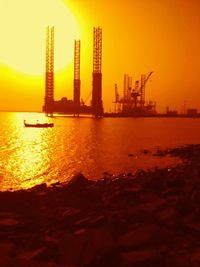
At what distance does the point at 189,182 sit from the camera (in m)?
11.4

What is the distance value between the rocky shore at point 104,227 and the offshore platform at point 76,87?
11778 centimetres

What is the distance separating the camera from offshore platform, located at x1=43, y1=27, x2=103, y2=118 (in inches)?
5084

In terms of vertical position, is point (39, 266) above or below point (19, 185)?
above

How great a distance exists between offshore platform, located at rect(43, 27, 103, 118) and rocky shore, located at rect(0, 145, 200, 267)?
11778 centimetres

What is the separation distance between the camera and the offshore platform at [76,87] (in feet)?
424

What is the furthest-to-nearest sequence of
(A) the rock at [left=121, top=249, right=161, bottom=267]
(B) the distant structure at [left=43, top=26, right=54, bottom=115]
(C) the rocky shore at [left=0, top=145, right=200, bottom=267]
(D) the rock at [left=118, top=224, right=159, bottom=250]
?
(B) the distant structure at [left=43, top=26, right=54, bottom=115]
(D) the rock at [left=118, top=224, right=159, bottom=250]
(C) the rocky shore at [left=0, top=145, right=200, bottom=267]
(A) the rock at [left=121, top=249, right=161, bottom=267]

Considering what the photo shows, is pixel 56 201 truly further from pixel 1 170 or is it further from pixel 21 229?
pixel 1 170

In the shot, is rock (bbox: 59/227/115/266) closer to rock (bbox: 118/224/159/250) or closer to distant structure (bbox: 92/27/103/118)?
rock (bbox: 118/224/159/250)

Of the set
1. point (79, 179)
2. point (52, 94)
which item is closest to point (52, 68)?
point (52, 94)

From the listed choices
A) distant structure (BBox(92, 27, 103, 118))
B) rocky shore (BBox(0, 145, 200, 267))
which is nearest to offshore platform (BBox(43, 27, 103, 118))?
distant structure (BBox(92, 27, 103, 118))

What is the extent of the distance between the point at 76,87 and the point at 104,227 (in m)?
143

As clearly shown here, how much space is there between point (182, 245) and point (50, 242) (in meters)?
2.26

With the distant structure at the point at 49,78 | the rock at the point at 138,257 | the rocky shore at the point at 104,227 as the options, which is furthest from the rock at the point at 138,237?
the distant structure at the point at 49,78

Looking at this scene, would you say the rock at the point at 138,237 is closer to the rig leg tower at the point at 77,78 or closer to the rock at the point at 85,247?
the rock at the point at 85,247
